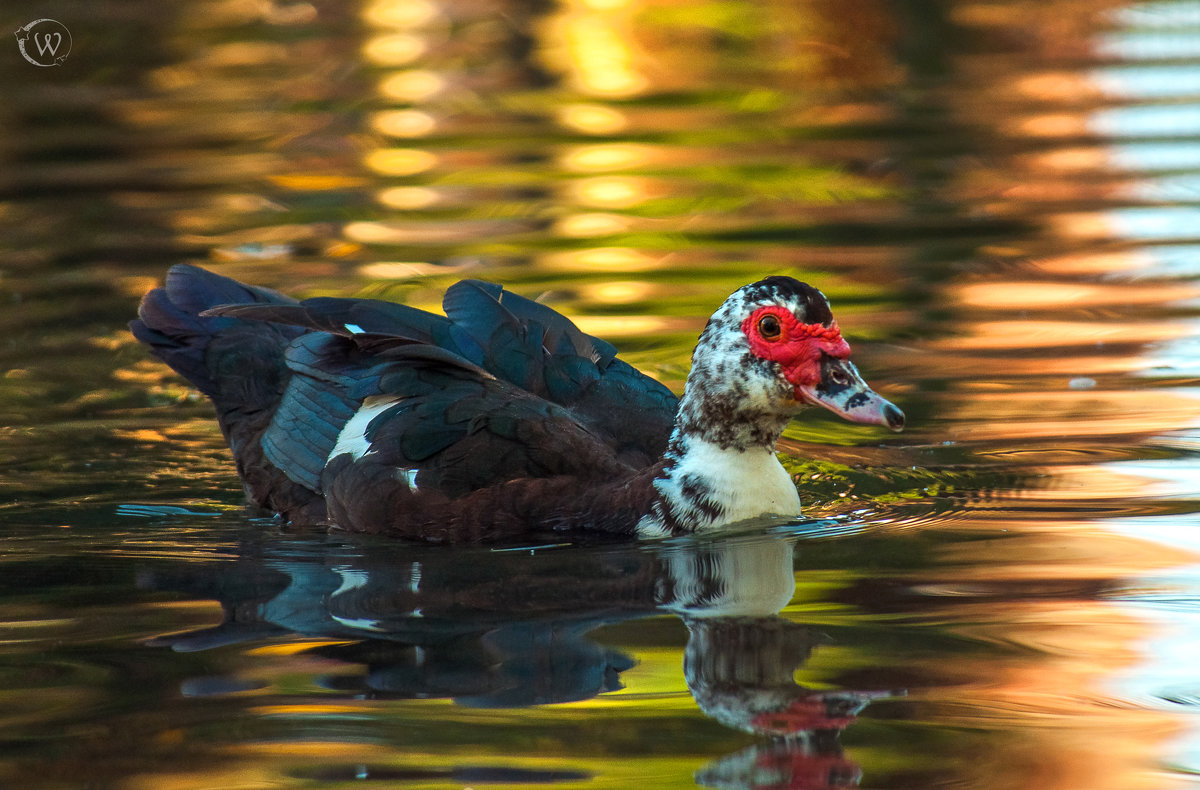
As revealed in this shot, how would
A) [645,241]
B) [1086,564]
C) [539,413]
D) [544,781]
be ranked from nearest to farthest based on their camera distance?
[544,781]
[1086,564]
[539,413]
[645,241]

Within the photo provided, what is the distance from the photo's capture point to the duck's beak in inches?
238

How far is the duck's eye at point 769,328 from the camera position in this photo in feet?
20.4

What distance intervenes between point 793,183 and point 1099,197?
6.99ft

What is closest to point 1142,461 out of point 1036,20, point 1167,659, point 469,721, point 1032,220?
point 1167,659

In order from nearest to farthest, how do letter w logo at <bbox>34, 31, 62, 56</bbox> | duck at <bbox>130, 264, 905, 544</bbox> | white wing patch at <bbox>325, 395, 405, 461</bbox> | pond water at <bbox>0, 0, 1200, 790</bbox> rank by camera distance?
pond water at <bbox>0, 0, 1200, 790</bbox> → duck at <bbox>130, 264, 905, 544</bbox> → white wing patch at <bbox>325, 395, 405, 461</bbox> → letter w logo at <bbox>34, 31, 62, 56</bbox>

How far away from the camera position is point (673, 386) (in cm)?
853

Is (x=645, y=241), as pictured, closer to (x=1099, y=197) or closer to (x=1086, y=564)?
(x=1099, y=197)

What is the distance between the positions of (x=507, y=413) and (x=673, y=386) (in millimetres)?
2217

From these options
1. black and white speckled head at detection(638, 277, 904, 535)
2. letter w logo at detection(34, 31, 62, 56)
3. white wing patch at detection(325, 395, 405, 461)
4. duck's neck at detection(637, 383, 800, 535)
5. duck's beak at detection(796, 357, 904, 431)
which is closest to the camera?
duck's beak at detection(796, 357, 904, 431)

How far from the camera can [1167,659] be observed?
5.02 meters

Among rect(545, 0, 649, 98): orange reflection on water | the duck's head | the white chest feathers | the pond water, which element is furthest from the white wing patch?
rect(545, 0, 649, 98): orange reflection on water

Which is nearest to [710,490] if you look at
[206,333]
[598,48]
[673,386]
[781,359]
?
[781,359]

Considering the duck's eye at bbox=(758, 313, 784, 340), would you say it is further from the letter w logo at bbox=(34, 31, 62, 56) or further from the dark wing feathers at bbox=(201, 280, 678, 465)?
the letter w logo at bbox=(34, 31, 62, 56)

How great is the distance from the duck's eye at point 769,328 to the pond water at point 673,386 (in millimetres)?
740
